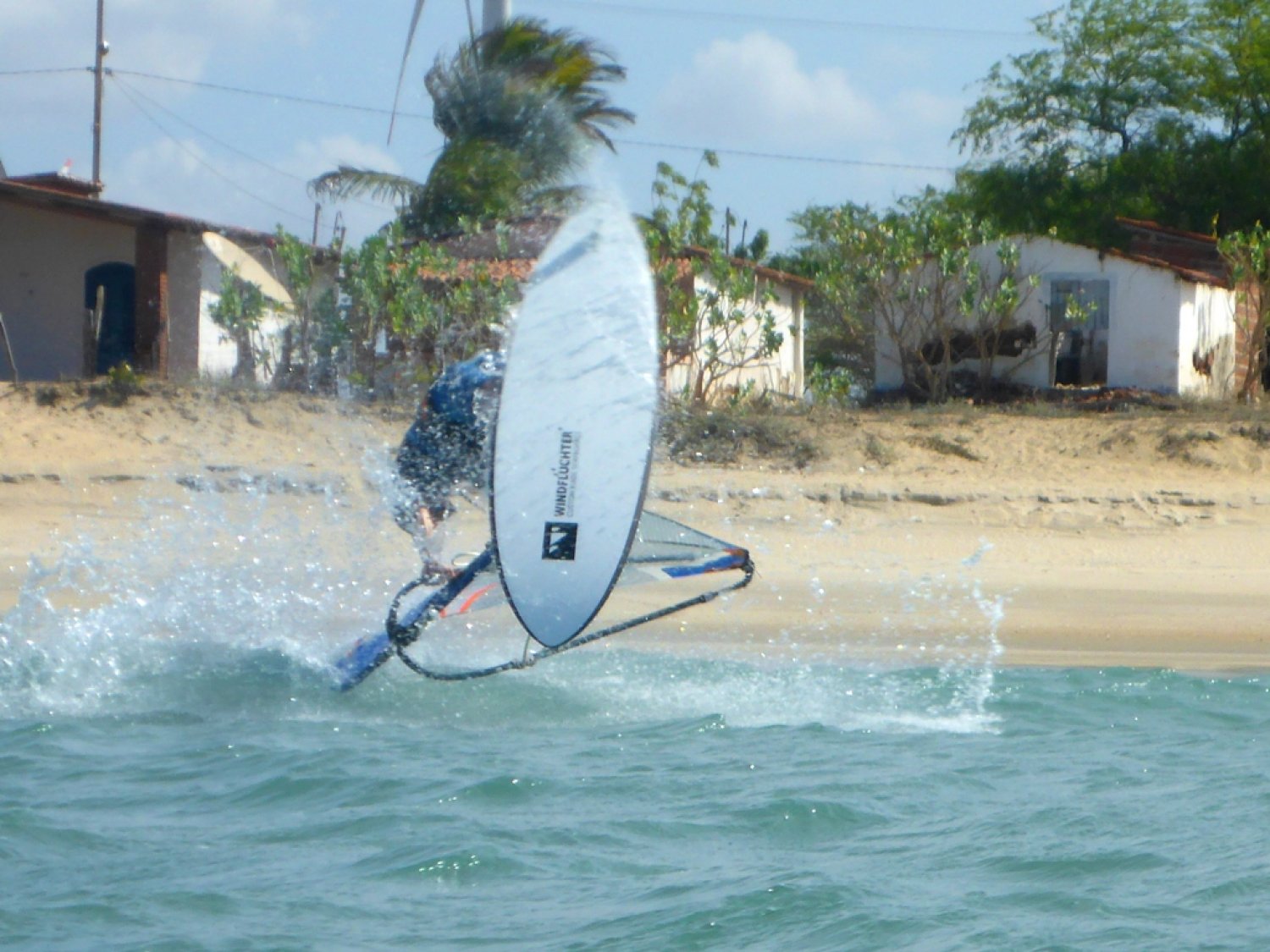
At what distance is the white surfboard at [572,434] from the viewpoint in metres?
6.16

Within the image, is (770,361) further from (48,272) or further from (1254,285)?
(48,272)

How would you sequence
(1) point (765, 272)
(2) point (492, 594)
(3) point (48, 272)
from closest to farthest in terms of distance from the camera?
(2) point (492, 594)
(3) point (48, 272)
(1) point (765, 272)

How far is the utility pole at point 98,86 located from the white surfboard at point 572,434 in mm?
26807

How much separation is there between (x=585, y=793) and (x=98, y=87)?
91.5 feet

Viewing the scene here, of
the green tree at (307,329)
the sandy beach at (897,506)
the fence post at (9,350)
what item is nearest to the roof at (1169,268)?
the sandy beach at (897,506)

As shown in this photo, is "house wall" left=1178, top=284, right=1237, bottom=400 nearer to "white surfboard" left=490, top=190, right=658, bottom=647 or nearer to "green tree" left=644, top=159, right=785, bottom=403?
"green tree" left=644, top=159, right=785, bottom=403

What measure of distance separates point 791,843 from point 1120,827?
4.71ft

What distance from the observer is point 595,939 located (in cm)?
539

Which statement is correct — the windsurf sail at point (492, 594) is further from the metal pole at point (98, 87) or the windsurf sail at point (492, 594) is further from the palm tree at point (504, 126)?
the metal pole at point (98, 87)

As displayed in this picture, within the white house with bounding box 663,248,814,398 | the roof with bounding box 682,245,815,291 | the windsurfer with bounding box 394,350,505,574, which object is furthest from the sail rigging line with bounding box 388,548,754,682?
the roof with bounding box 682,245,815,291

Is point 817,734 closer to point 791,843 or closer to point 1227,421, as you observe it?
point 791,843

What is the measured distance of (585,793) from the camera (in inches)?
270

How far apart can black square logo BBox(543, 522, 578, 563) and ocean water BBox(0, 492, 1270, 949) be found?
121cm

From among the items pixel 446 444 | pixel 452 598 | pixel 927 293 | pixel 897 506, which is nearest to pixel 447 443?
A: pixel 446 444
